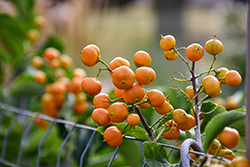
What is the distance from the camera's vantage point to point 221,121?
0.95 feet

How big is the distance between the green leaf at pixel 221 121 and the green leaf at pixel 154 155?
61 mm

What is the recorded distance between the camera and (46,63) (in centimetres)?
91

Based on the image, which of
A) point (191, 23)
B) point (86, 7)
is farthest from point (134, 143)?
point (191, 23)

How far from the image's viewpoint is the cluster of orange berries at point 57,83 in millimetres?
793

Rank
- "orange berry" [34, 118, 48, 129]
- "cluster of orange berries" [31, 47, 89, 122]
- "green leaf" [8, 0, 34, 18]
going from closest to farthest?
"cluster of orange berries" [31, 47, 89, 122], "orange berry" [34, 118, 48, 129], "green leaf" [8, 0, 34, 18]

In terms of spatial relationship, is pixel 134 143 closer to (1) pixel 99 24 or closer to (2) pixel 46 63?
(2) pixel 46 63


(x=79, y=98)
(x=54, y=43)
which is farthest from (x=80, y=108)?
(x=54, y=43)

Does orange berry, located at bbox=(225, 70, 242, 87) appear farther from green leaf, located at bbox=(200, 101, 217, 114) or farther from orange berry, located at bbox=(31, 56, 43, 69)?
orange berry, located at bbox=(31, 56, 43, 69)

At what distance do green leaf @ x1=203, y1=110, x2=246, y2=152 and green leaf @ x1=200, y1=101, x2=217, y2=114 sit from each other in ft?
0.24

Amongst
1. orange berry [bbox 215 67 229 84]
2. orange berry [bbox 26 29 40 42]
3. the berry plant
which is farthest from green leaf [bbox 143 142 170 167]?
orange berry [bbox 26 29 40 42]

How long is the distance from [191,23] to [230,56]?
3.24 metres

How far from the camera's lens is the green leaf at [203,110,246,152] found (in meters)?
0.29

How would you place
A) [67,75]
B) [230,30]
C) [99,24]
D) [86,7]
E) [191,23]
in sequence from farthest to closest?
1. [191,23]
2. [230,30]
3. [99,24]
4. [86,7]
5. [67,75]

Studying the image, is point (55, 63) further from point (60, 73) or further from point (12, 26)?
point (12, 26)
